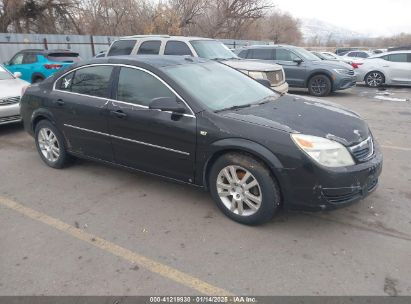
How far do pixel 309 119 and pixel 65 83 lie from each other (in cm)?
324

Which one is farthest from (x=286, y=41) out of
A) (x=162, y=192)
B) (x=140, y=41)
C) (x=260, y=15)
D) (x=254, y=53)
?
(x=162, y=192)

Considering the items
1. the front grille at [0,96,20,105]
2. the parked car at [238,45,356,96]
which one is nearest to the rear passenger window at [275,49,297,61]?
the parked car at [238,45,356,96]

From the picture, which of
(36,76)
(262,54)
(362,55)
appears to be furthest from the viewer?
(362,55)

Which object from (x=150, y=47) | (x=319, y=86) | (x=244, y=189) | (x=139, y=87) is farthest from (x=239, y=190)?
(x=319, y=86)

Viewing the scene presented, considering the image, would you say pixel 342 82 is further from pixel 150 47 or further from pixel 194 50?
pixel 150 47

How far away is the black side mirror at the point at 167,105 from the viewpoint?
359 cm

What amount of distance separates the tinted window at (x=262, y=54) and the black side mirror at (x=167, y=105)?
9714mm

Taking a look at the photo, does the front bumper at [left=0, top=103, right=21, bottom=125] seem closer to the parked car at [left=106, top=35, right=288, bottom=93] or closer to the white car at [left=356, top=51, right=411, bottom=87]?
the parked car at [left=106, top=35, right=288, bottom=93]

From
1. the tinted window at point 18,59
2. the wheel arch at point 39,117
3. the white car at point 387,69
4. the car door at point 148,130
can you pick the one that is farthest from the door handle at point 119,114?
the white car at point 387,69

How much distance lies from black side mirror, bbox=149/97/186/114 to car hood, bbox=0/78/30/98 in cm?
486

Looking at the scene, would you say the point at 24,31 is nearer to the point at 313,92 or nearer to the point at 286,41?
the point at 313,92

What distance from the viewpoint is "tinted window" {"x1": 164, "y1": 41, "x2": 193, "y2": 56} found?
898 centimetres

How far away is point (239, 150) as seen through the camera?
135 inches

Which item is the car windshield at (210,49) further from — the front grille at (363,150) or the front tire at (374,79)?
the front tire at (374,79)
